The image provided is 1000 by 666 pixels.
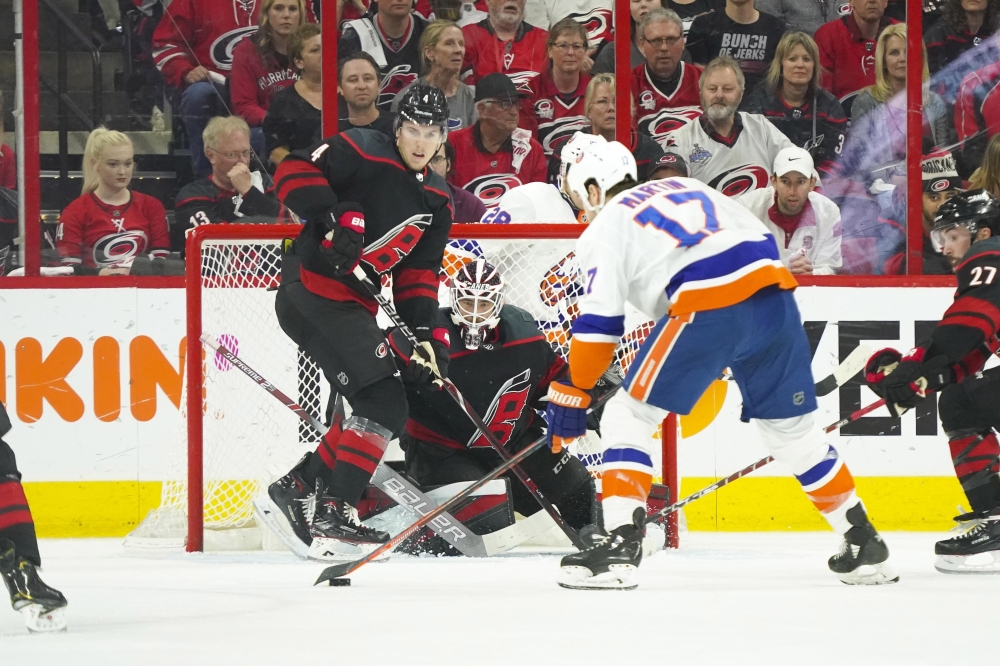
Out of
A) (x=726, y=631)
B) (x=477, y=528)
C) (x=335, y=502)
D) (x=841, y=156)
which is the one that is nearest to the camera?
(x=726, y=631)

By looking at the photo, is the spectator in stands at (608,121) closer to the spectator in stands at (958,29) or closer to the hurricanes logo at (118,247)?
the spectator in stands at (958,29)

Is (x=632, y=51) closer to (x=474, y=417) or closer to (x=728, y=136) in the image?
(x=728, y=136)

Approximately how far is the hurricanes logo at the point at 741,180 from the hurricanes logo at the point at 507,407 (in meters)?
1.53

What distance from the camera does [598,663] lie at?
2.14 metres

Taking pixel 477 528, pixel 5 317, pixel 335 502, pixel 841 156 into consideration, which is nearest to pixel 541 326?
pixel 477 528

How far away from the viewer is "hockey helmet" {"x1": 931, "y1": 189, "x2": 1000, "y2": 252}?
365cm

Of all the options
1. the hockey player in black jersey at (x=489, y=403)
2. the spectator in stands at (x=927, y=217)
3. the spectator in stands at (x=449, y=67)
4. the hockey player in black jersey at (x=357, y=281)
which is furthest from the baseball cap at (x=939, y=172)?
the hockey player in black jersey at (x=357, y=281)

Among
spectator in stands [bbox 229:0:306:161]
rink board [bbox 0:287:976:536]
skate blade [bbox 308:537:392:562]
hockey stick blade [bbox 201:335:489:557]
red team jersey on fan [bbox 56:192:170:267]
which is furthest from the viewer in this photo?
spectator in stands [bbox 229:0:306:161]

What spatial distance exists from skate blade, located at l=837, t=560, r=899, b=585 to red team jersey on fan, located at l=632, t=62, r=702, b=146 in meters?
2.38

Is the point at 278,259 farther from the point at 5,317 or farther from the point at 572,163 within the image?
the point at 572,163

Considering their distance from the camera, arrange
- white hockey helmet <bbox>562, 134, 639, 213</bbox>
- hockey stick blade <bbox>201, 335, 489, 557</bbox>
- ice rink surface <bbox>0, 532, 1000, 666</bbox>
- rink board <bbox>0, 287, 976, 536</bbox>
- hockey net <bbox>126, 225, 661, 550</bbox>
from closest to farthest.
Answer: ice rink surface <bbox>0, 532, 1000, 666</bbox> < white hockey helmet <bbox>562, 134, 639, 213</bbox> < hockey stick blade <bbox>201, 335, 489, 557</bbox> < hockey net <bbox>126, 225, 661, 550</bbox> < rink board <bbox>0, 287, 976, 536</bbox>

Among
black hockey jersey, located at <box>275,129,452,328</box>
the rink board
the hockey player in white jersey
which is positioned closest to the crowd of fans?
the rink board

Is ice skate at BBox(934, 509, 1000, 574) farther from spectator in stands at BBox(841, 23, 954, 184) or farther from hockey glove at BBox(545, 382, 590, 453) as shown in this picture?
spectator in stands at BBox(841, 23, 954, 184)

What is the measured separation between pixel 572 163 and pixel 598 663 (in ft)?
4.46
